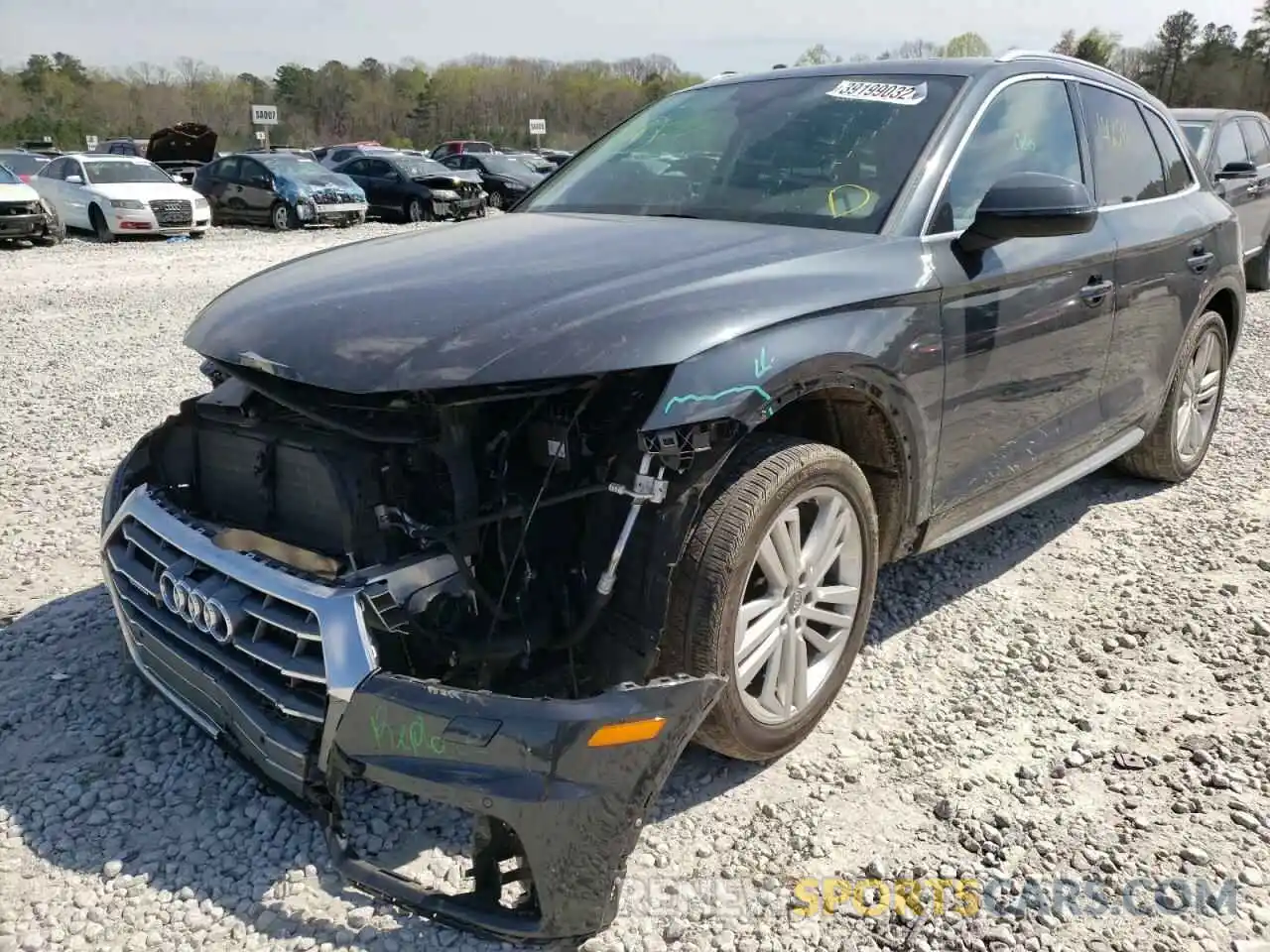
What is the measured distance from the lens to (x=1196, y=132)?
9.12 meters

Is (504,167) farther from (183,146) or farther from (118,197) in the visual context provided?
(118,197)

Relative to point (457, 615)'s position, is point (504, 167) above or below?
above

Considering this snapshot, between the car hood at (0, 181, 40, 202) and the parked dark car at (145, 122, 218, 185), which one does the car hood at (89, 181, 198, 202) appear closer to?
the car hood at (0, 181, 40, 202)

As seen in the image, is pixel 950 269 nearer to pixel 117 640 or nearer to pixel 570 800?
pixel 570 800

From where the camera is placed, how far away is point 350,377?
2205mm

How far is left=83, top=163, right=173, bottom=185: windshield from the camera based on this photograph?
16688 millimetres

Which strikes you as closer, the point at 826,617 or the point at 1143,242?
the point at 826,617

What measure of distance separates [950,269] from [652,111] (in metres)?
1.64

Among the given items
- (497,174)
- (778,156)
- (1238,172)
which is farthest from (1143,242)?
(497,174)

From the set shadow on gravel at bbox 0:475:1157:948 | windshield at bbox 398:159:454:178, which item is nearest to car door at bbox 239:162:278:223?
windshield at bbox 398:159:454:178

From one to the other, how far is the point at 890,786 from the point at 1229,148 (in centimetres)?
919

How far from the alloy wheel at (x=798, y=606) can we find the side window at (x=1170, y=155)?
2773 mm

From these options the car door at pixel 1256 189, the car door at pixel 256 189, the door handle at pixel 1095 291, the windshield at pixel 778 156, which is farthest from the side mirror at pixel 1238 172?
the car door at pixel 256 189

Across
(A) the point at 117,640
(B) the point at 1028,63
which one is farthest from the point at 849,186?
(A) the point at 117,640
